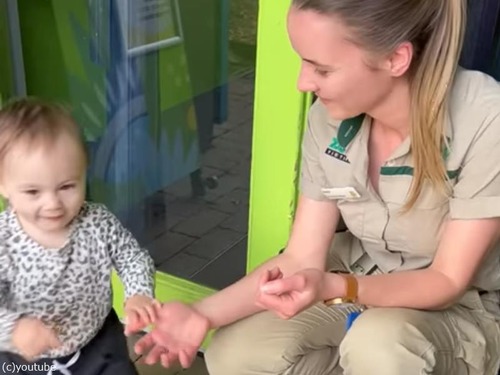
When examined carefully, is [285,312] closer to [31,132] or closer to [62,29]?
[31,132]

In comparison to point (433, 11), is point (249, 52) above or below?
below

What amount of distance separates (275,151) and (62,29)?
71 cm

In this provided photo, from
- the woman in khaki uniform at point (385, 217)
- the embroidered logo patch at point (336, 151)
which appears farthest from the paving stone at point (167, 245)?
the embroidered logo patch at point (336, 151)

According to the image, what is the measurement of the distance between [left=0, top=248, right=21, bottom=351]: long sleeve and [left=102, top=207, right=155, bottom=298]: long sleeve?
6.9 inches

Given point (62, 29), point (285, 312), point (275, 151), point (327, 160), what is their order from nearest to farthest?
1. point (285, 312)
2. point (327, 160)
3. point (275, 151)
4. point (62, 29)

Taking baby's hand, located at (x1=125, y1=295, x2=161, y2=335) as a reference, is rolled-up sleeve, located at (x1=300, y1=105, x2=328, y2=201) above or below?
above

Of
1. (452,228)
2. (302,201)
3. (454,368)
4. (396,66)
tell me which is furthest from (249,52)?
(454,368)

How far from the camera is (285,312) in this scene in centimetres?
125

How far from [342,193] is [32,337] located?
582mm

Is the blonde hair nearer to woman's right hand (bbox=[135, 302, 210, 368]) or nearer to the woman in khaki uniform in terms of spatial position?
the woman in khaki uniform

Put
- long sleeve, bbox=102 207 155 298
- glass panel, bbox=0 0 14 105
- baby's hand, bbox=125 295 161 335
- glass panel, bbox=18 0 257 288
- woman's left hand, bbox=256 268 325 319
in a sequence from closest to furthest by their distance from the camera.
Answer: woman's left hand, bbox=256 268 325 319 < baby's hand, bbox=125 295 161 335 < long sleeve, bbox=102 207 155 298 < glass panel, bbox=18 0 257 288 < glass panel, bbox=0 0 14 105

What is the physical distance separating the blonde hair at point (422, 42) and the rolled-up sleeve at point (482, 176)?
38 millimetres

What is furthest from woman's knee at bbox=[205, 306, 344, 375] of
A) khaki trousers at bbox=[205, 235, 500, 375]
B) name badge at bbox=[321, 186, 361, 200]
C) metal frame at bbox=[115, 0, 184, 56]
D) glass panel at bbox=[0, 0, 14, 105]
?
glass panel at bbox=[0, 0, 14, 105]

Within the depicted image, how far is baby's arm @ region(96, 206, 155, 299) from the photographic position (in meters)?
1.44
